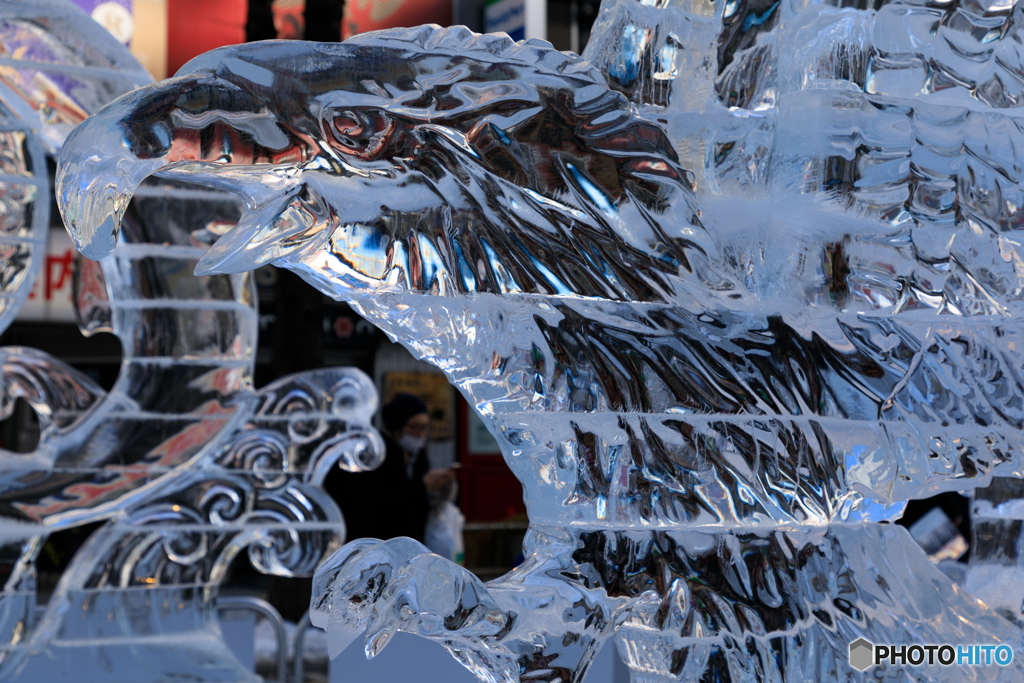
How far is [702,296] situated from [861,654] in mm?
256

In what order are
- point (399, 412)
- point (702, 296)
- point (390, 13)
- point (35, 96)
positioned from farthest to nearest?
1. point (390, 13)
2. point (399, 412)
3. point (35, 96)
4. point (702, 296)

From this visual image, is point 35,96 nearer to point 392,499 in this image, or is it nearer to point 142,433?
point 142,433

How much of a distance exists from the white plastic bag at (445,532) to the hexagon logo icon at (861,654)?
2757 millimetres

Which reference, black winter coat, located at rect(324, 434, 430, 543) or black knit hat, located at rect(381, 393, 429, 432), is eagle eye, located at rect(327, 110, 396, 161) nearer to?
black winter coat, located at rect(324, 434, 430, 543)

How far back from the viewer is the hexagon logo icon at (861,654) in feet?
2.25

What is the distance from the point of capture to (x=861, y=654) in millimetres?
688

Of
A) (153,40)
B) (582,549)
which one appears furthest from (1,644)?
(153,40)

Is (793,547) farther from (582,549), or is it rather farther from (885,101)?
(885,101)

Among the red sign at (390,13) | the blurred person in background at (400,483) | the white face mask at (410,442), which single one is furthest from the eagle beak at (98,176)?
the red sign at (390,13)

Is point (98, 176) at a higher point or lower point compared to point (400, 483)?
higher

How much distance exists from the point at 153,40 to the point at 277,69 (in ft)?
18.5

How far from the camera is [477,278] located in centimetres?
63

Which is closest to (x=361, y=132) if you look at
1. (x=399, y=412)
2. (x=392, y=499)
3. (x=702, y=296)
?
(x=702, y=296)

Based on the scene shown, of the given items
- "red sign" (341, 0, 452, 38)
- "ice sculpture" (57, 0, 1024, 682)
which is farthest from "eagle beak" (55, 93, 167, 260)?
"red sign" (341, 0, 452, 38)
